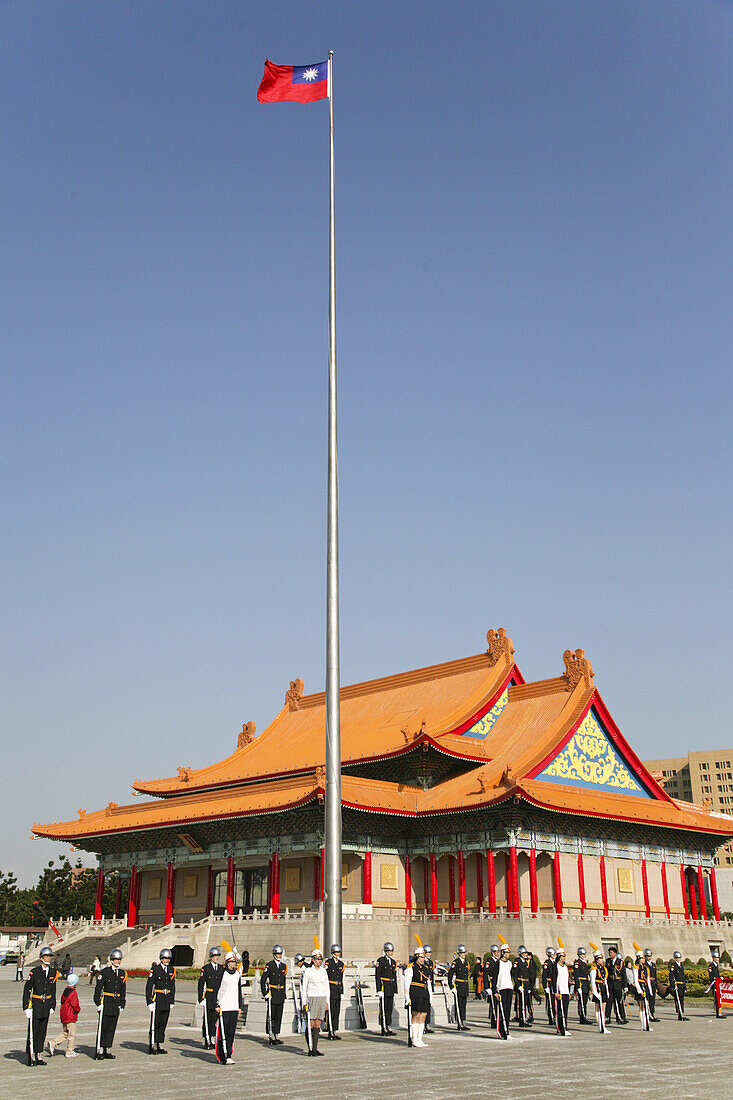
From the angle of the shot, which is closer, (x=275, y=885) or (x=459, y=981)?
(x=459, y=981)

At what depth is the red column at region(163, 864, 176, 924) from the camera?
143 feet

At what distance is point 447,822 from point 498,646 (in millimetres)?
11483

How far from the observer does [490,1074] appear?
14.0 m

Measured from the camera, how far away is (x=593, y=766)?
4322cm

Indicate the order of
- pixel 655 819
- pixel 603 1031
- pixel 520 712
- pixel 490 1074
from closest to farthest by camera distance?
1. pixel 490 1074
2. pixel 603 1031
3. pixel 655 819
4. pixel 520 712

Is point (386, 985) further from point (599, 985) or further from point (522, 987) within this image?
point (599, 985)

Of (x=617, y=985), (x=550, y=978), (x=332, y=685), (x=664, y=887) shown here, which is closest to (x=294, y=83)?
(x=332, y=685)

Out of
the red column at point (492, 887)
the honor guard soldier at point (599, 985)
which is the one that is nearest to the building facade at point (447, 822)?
the red column at point (492, 887)

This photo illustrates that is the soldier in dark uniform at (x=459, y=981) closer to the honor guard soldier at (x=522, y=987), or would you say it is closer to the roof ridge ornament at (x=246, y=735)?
the honor guard soldier at (x=522, y=987)

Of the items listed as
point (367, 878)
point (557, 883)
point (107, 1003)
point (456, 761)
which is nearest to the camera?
point (107, 1003)

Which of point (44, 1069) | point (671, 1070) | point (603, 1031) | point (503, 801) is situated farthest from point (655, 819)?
point (44, 1069)

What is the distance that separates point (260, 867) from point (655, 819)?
1607 centimetres

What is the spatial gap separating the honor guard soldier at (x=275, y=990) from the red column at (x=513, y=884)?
1941 centimetres

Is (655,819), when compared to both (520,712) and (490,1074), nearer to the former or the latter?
(520,712)
